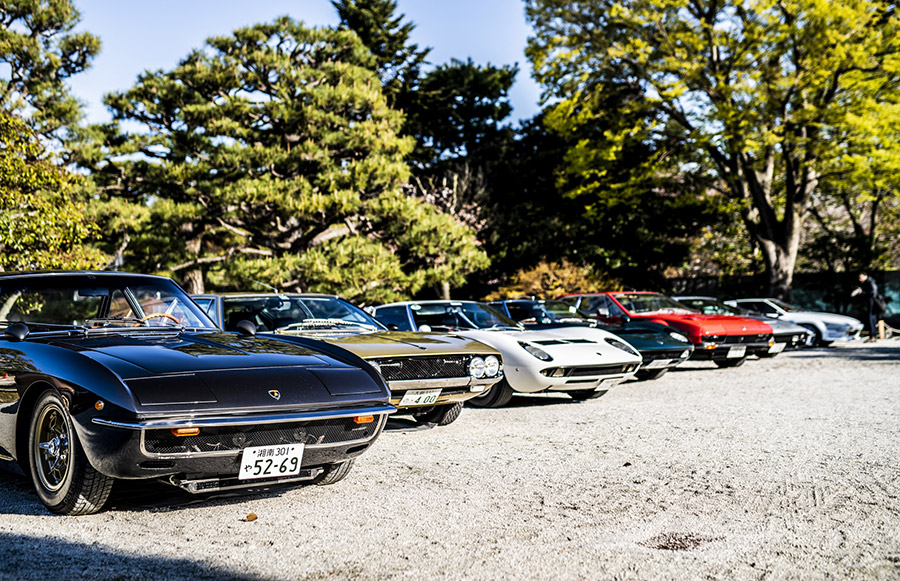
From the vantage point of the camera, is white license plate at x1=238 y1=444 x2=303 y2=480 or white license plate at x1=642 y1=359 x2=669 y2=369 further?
white license plate at x1=642 y1=359 x2=669 y2=369

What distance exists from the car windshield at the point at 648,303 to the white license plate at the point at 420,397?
7987mm

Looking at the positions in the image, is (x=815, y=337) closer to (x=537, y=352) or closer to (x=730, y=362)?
(x=730, y=362)

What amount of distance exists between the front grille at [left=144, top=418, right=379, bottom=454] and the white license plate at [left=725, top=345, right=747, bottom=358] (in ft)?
31.9

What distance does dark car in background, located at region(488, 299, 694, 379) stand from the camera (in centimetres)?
1130

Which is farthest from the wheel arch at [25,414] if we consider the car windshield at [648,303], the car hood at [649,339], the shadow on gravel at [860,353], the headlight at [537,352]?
the shadow on gravel at [860,353]

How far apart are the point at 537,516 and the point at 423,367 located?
258 cm

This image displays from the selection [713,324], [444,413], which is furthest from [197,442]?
[713,324]

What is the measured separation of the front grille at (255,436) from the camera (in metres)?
3.85

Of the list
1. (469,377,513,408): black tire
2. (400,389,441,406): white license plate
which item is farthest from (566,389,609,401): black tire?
(400,389,441,406): white license plate

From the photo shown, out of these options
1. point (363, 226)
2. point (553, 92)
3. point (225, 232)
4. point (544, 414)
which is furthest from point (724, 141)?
point (544, 414)

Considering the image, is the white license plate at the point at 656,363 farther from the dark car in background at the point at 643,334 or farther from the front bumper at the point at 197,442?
the front bumper at the point at 197,442

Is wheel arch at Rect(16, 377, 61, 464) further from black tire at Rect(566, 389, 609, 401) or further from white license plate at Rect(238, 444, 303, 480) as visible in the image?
black tire at Rect(566, 389, 609, 401)

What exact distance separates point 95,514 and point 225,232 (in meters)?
21.4

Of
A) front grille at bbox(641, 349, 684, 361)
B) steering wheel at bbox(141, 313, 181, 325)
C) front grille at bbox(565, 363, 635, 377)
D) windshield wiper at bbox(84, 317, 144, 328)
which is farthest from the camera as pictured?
front grille at bbox(641, 349, 684, 361)
